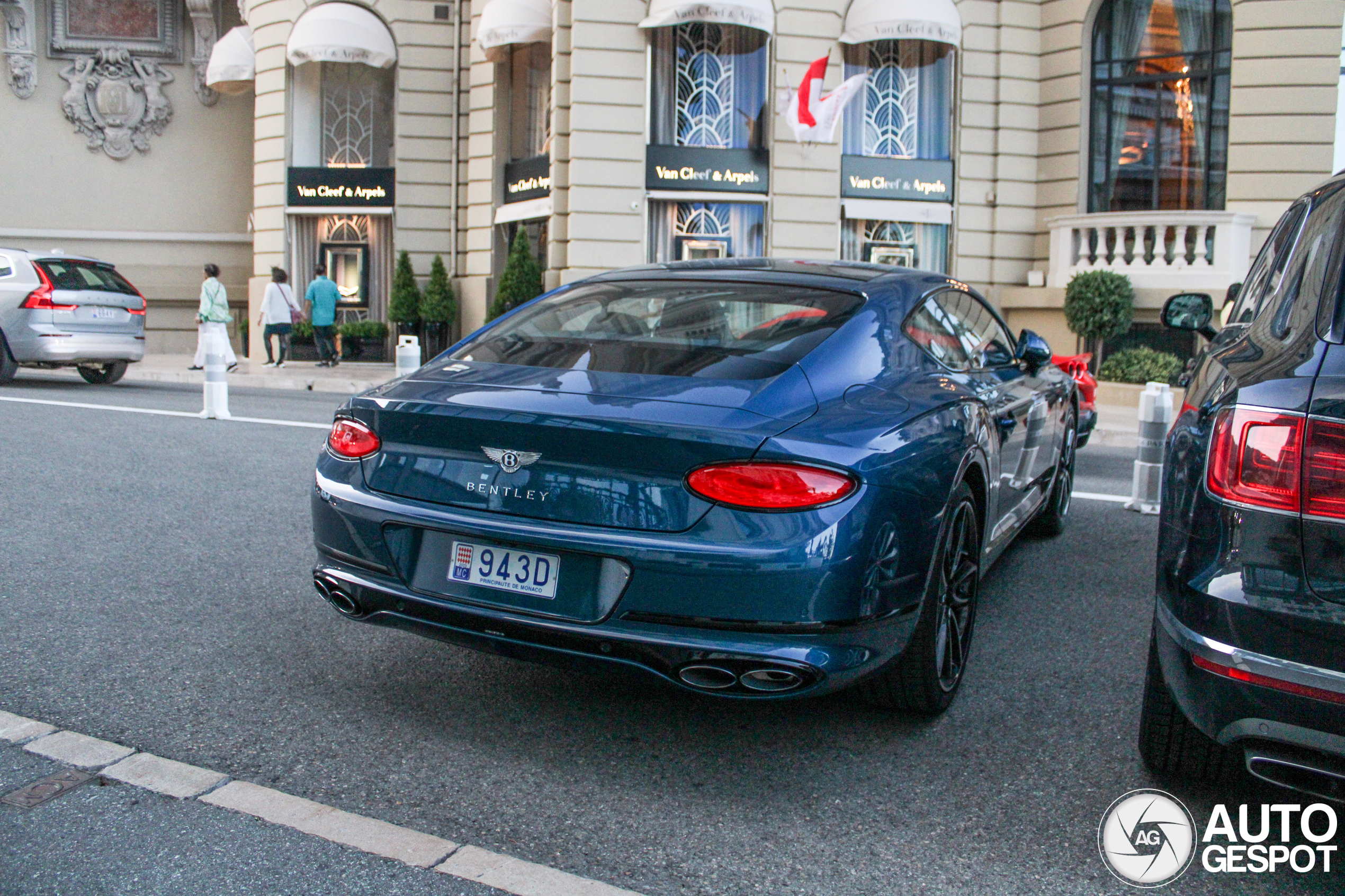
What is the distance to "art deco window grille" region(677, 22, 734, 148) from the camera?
63.3 feet

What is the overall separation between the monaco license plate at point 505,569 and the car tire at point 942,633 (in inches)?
37.0

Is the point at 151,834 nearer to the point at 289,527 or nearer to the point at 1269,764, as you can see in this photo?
the point at 1269,764

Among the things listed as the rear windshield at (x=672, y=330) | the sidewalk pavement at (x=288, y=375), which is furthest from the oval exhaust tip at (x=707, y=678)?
the sidewalk pavement at (x=288, y=375)

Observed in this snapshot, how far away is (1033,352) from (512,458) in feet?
9.76

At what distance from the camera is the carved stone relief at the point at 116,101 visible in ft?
83.4

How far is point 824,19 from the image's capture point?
19219 millimetres

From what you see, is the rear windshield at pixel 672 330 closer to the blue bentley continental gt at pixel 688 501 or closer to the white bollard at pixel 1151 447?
the blue bentley continental gt at pixel 688 501

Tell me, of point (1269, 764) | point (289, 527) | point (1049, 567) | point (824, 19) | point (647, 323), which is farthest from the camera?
point (824, 19)

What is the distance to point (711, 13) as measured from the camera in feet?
59.2

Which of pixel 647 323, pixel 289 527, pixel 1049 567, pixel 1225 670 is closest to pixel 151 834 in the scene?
pixel 647 323

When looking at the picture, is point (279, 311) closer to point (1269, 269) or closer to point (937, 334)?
point (937, 334)

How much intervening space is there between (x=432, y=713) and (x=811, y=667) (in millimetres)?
1303

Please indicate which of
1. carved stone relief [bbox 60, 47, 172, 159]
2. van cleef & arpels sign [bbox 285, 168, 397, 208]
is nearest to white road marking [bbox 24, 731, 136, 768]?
van cleef & arpels sign [bbox 285, 168, 397, 208]

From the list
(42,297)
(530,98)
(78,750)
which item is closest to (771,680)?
(78,750)
